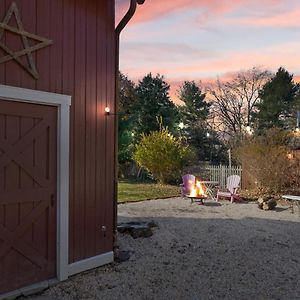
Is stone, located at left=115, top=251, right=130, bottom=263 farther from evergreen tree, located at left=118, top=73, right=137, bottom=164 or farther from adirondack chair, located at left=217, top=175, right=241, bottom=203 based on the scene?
evergreen tree, located at left=118, top=73, right=137, bottom=164

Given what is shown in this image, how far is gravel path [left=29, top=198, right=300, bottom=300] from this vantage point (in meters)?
3.95

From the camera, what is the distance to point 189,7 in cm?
986

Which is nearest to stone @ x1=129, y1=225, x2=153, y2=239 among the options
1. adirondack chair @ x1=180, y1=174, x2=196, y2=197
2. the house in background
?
the house in background

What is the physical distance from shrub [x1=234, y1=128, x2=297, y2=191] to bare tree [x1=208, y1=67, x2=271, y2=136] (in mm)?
14464

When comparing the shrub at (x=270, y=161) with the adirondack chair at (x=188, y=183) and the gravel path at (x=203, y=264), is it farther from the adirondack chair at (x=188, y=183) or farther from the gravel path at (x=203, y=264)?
the gravel path at (x=203, y=264)

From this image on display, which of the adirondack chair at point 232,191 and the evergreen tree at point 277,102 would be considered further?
the evergreen tree at point 277,102

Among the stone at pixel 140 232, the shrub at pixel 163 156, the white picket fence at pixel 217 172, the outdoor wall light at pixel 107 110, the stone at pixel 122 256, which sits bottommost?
the stone at pixel 122 256

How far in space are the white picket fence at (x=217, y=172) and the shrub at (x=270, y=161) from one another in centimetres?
122

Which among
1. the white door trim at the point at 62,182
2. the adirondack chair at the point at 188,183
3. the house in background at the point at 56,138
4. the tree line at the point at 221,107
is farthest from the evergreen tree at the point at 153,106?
the white door trim at the point at 62,182

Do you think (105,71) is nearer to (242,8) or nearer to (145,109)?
(242,8)

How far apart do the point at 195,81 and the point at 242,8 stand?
21.5 m

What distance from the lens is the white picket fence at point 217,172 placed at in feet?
46.7

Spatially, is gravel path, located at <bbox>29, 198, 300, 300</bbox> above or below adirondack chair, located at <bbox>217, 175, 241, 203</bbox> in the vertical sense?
below

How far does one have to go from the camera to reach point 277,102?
26625 mm
